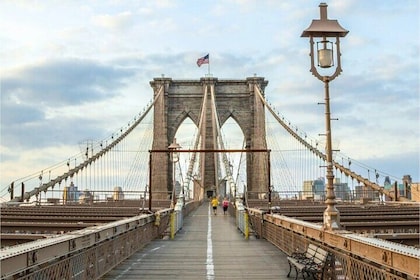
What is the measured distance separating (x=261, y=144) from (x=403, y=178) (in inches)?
1738

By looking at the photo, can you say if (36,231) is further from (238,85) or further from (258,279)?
(238,85)

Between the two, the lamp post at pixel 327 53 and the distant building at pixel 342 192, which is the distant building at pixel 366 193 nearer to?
the distant building at pixel 342 192

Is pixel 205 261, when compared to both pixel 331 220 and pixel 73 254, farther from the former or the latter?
pixel 73 254

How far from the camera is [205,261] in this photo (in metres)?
12.0

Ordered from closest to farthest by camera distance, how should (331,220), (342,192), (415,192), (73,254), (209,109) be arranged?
1. (73,254)
2. (331,220)
3. (415,192)
4. (342,192)
5. (209,109)

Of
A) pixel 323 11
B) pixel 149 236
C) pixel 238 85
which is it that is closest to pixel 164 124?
pixel 238 85

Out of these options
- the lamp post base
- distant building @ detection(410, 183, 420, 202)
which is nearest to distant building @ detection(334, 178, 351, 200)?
distant building @ detection(410, 183, 420, 202)

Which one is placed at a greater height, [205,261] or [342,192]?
[342,192]

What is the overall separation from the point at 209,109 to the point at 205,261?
245ft

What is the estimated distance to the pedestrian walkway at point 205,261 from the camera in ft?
32.8

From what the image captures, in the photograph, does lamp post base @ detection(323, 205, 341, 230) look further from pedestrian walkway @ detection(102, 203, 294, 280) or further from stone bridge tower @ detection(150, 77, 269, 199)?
stone bridge tower @ detection(150, 77, 269, 199)

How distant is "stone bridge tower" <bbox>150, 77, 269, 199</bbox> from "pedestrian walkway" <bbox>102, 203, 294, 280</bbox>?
220 ft

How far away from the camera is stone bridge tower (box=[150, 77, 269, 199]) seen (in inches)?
3374

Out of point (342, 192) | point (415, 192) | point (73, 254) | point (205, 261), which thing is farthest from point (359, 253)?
point (342, 192)
